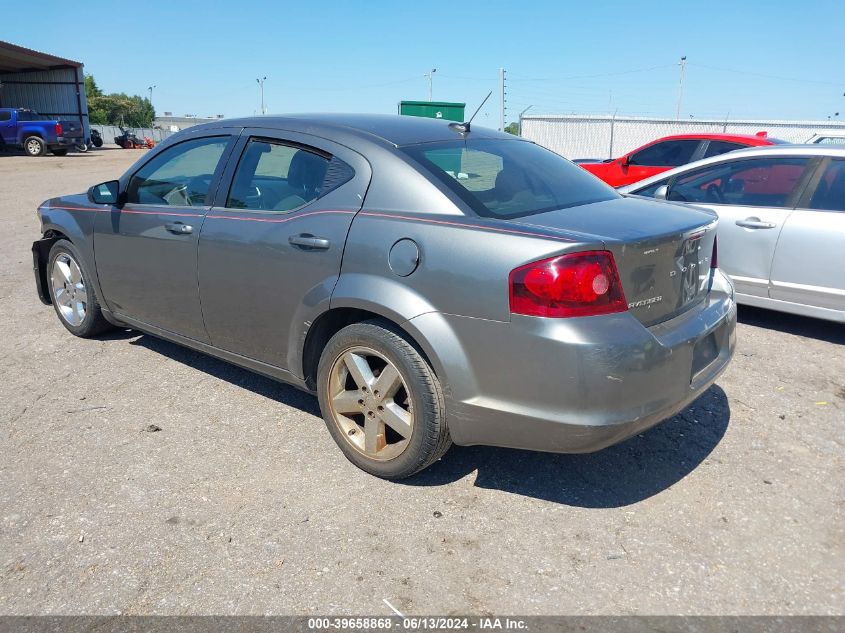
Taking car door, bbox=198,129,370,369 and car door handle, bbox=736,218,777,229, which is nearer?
car door, bbox=198,129,370,369

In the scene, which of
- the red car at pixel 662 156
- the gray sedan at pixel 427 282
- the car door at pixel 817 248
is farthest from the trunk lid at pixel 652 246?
the red car at pixel 662 156

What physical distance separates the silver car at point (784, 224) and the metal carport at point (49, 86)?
38.2 metres

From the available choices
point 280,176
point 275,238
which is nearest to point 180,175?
point 280,176

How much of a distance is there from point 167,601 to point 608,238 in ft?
6.81

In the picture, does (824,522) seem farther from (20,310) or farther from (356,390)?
(20,310)

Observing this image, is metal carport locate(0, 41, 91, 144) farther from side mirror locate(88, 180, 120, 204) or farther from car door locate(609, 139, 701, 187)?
side mirror locate(88, 180, 120, 204)

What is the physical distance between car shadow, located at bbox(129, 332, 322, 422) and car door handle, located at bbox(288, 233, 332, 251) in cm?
109

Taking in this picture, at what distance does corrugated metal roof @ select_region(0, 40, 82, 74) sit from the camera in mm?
33000

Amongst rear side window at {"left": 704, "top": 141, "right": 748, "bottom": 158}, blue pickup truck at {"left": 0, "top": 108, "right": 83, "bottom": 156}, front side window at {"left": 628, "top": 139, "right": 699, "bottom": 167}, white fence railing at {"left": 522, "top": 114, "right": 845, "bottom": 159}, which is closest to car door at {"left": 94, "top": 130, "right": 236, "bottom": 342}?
rear side window at {"left": 704, "top": 141, "right": 748, "bottom": 158}

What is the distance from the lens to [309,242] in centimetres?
325

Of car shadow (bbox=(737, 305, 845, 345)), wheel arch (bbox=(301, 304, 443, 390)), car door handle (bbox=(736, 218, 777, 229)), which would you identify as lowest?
car shadow (bbox=(737, 305, 845, 345))

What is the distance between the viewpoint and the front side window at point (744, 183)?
17.7ft

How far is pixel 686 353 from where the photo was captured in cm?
284

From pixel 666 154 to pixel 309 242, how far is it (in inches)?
340
